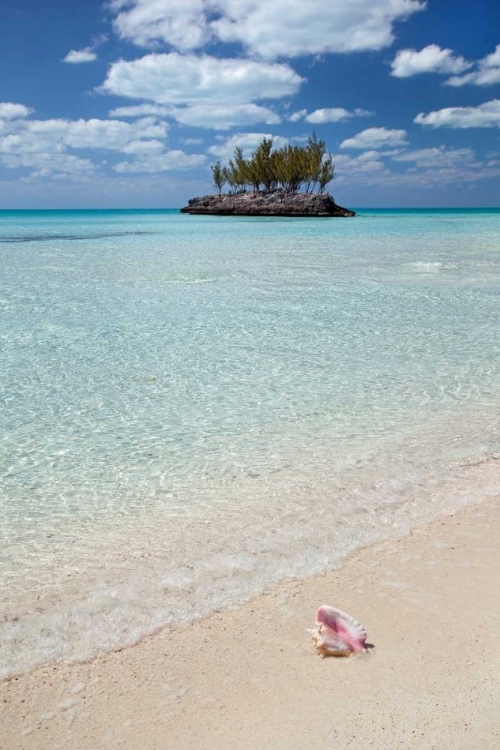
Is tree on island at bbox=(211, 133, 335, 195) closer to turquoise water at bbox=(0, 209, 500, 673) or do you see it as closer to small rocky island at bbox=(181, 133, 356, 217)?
small rocky island at bbox=(181, 133, 356, 217)

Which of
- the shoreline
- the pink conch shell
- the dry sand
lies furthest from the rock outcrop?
the pink conch shell

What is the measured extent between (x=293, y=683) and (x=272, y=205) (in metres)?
73.2

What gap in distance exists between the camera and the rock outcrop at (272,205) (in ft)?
229

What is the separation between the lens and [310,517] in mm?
3623

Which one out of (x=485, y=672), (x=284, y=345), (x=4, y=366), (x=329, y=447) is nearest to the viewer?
(x=485, y=672)

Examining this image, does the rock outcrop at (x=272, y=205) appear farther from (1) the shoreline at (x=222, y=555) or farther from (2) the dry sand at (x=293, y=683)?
(2) the dry sand at (x=293, y=683)

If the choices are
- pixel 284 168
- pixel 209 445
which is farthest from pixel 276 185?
pixel 209 445

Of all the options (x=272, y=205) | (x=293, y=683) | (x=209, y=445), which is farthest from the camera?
(x=272, y=205)

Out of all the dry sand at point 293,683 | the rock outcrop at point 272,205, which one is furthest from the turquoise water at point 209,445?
the rock outcrop at point 272,205

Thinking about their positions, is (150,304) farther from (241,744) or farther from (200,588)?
(241,744)

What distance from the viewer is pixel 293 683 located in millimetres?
2270

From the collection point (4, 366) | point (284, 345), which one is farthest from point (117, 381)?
point (284, 345)

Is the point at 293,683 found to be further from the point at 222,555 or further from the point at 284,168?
the point at 284,168

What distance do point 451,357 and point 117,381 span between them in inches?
143
